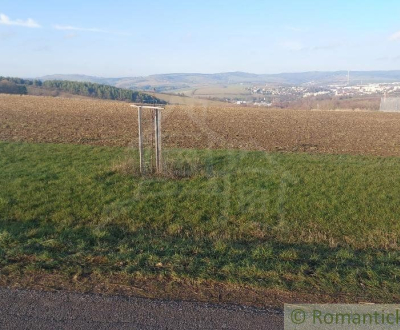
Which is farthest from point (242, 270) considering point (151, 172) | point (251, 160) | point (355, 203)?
point (251, 160)

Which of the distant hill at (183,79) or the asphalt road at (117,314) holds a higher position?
the distant hill at (183,79)

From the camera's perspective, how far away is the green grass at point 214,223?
17.7 ft

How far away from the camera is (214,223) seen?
811 cm

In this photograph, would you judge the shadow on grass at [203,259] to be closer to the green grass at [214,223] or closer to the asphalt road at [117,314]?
the green grass at [214,223]

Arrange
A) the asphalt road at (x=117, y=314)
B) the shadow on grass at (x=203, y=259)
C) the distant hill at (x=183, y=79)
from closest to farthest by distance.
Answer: the asphalt road at (x=117, y=314) < the shadow on grass at (x=203, y=259) < the distant hill at (x=183, y=79)

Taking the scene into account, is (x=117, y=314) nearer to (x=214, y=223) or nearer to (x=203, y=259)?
(x=203, y=259)

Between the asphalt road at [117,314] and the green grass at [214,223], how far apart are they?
739 millimetres

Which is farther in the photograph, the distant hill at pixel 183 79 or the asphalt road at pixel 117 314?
the distant hill at pixel 183 79

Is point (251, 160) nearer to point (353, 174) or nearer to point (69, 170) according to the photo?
point (353, 174)

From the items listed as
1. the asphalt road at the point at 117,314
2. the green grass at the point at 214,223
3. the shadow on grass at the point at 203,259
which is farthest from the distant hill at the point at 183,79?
the asphalt road at the point at 117,314

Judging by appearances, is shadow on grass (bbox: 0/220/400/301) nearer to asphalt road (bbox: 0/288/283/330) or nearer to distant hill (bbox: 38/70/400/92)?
asphalt road (bbox: 0/288/283/330)

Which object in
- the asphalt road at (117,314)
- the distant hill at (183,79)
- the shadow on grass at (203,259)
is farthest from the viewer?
the distant hill at (183,79)

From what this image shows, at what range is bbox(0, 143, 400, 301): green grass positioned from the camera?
5.39 meters

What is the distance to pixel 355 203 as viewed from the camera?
374 inches
